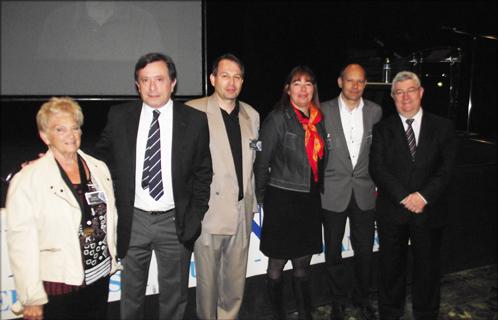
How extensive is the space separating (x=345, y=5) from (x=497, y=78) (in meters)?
2.53

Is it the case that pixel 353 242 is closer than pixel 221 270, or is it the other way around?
pixel 221 270

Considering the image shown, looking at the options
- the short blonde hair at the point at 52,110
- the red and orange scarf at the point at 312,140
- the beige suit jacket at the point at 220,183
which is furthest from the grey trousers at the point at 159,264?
the red and orange scarf at the point at 312,140

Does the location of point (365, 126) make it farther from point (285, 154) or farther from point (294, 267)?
point (294, 267)

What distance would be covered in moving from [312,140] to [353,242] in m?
0.81

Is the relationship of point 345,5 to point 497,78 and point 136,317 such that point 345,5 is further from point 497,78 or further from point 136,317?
point 136,317

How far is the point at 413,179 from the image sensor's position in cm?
235

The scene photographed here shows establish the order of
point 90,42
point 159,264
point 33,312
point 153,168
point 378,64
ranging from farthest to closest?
point 378,64, point 90,42, point 159,264, point 153,168, point 33,312

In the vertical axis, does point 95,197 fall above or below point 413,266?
above

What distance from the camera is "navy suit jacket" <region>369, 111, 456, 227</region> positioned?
2.34 metres

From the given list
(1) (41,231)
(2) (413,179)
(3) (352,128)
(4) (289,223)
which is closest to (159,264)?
(1) (41,231)

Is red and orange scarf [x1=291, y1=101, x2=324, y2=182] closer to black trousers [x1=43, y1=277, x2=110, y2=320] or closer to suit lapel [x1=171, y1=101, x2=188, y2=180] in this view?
suit lapel [x1=171, y1=101, x2=188, y2=180]

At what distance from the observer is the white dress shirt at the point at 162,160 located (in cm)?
193

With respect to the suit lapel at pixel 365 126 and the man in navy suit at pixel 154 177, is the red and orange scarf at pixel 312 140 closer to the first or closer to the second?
the suit lapel at pixel 365 126

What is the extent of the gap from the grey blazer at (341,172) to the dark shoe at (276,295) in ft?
1.99
